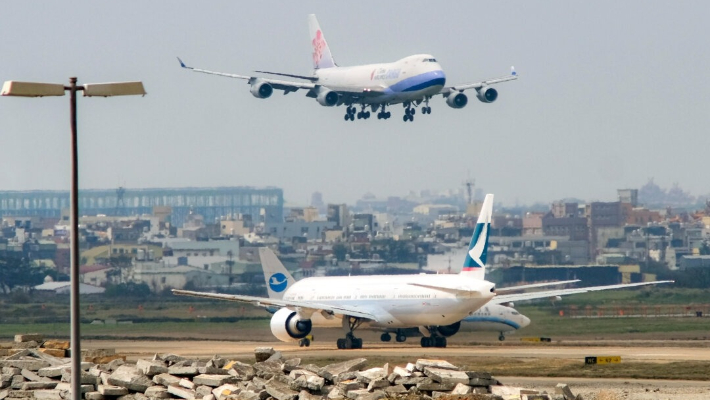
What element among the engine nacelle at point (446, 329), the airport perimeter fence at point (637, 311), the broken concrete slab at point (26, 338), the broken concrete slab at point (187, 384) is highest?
the broken concrete slab at point (26, 338)

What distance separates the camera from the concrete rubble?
Result: 2583cm

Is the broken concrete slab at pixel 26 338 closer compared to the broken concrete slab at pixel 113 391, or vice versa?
the broken concrete slab at pixel 113 391

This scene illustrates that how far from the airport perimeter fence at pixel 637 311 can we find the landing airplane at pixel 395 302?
1633 cm

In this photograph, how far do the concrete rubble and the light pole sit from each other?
643 centimetres

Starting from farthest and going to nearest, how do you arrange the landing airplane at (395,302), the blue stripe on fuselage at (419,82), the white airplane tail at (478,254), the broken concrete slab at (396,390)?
the blue stripe on fuselage at (419,82)
the white airplane tail at (478,254)
the landing airplane at (395,302)
the broken concrete slab at (396,390)

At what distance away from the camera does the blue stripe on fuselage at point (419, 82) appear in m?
80.4

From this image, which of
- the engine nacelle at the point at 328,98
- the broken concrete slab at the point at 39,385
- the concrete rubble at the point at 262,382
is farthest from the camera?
the engine nacelle at the point at 328,98

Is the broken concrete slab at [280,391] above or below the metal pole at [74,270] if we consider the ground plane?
below

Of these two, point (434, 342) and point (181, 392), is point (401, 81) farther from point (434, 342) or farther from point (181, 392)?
point (181, 392)

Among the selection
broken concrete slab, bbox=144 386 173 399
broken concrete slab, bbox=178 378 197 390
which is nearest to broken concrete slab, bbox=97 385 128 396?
broken concrete slab, bbox=144 386 173 399

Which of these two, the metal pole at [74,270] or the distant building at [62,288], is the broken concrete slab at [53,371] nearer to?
the metal pole at [74,270]

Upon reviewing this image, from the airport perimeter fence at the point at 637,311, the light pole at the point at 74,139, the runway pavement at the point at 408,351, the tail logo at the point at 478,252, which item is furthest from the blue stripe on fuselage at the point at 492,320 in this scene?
the light pole at the point at 74,139

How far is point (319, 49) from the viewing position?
333 ft

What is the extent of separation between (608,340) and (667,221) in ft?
408
